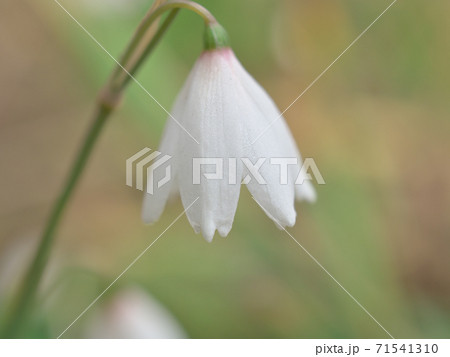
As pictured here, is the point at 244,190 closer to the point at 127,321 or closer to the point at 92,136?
the point at 127,321

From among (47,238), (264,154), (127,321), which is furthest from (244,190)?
(264,154)

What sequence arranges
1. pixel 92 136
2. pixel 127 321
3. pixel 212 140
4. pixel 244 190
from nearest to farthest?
pixel 212 140
pixel 92 136
pixel 127 321
pixel 244 190

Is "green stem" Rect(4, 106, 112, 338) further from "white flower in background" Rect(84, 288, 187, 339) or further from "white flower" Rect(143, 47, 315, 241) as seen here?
"white flower in background" Rect(84, 288, 187, 339)

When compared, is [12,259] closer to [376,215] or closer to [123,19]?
[123,19]

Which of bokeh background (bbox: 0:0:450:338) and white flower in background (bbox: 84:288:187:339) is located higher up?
bokeh background (bbox: 0:0:450:338)
